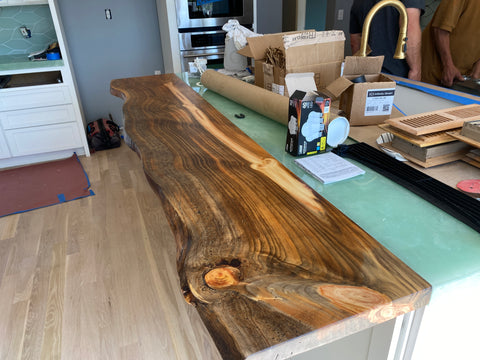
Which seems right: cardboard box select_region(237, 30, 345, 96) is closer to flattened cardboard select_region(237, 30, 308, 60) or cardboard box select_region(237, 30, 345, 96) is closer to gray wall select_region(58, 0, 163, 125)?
flattened cardboard select_region(237, 30, 308, 60)

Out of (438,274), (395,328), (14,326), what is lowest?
(14,326)

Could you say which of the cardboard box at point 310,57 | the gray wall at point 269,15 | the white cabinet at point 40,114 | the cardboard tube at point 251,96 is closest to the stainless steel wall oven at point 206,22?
the gray wall at point 269,15

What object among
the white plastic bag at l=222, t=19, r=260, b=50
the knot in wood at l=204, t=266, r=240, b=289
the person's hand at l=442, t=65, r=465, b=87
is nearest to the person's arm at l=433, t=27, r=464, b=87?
the person's hand at l=442, t=65, r=465, b=87

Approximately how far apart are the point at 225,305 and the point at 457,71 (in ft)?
6.68

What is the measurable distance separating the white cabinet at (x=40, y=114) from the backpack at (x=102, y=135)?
161 mm

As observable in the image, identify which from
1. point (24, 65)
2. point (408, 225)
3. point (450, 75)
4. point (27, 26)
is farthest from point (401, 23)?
point (27, 26)

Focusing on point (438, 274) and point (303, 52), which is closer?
Result: point (438, 274)

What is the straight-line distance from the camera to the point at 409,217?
722 millimetres

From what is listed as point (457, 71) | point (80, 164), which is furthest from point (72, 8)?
point (457, 71)

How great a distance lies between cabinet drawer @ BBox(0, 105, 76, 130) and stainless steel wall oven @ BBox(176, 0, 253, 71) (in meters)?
1.26

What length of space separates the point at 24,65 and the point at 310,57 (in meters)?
2.76

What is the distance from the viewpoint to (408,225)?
698 millimetres

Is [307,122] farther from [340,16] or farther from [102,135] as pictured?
[340,16]

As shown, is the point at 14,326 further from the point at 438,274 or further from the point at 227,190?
the point at 438,274
